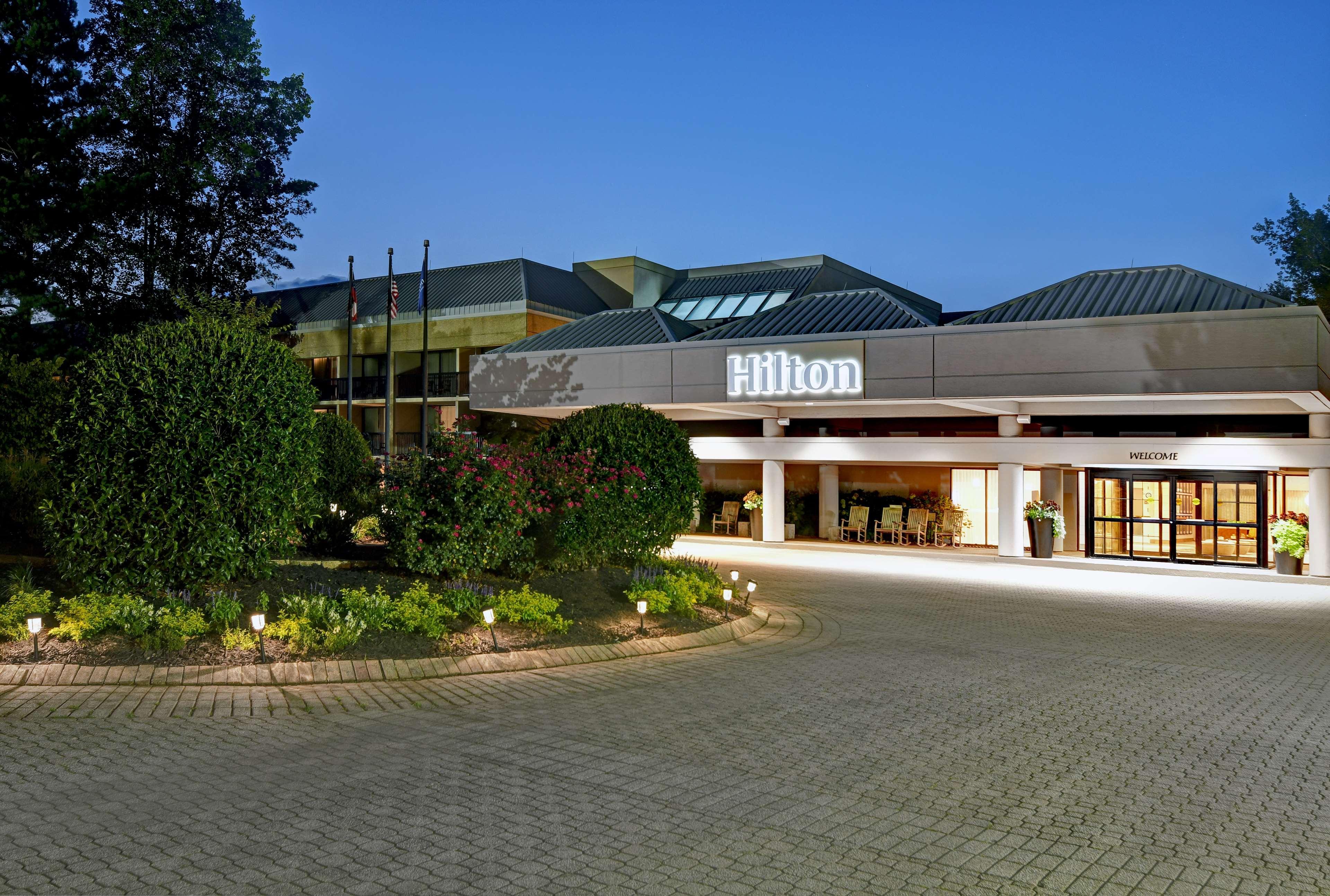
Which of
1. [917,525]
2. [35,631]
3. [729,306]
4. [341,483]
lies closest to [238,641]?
[35,631]

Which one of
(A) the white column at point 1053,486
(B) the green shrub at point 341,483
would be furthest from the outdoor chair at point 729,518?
(B) the green shrub at point 341,483

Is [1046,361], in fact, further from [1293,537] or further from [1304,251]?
[1304,251]

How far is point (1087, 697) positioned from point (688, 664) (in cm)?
365

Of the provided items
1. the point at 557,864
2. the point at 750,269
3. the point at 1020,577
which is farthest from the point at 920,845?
the point at 750,269

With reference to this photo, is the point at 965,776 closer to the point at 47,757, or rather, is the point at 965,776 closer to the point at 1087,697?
the point at 1087,697

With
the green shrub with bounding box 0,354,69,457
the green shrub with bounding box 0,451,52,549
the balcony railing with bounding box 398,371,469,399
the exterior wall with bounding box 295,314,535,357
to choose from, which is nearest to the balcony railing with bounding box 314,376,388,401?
the balcony railing with bounding box 398,371,469,399

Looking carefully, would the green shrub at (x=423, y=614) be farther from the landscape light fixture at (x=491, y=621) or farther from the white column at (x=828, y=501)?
the white column at (x=828, y=501)

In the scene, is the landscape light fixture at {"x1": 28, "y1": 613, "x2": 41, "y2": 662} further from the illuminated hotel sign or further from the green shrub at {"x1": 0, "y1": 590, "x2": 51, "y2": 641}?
the illuminated hotel sign

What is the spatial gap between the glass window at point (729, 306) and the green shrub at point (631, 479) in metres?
23.5

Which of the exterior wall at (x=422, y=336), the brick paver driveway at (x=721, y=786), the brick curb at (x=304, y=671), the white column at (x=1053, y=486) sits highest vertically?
the exterior wall at (x=422, y=336)

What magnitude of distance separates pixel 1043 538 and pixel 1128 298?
18.0 feet

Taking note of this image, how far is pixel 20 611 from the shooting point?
9.16 meters

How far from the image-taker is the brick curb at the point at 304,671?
8.28 m

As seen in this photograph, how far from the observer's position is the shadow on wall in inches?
933
